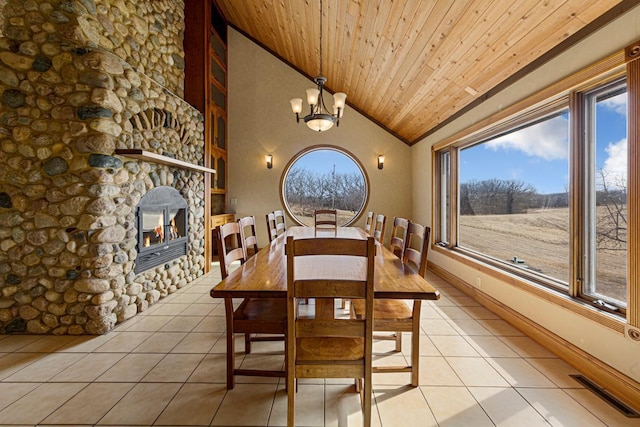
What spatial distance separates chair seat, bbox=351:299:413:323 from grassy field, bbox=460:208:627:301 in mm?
1348

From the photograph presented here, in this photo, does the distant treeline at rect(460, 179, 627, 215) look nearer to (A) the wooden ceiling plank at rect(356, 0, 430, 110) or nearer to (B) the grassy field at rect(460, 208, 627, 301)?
(B) the grassy field at rect(460, 208, 627, 301)

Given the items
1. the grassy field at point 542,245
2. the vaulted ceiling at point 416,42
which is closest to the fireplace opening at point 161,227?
the vaulted ceiling at point 416,42

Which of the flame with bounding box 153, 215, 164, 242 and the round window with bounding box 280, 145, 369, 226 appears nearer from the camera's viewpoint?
the flame with bounding box 153, 215, 164, 242

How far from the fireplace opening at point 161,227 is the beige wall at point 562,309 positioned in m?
3.67

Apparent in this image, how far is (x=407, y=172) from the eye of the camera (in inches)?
215

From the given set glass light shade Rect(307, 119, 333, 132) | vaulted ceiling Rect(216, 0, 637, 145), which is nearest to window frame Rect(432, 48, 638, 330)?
vaulted ceiling Rect(216, 0, 637, 145)

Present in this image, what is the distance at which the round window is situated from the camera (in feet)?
18.1

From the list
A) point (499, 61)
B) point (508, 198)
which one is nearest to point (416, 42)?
point (499, 61)

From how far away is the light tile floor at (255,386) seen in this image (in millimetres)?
1524

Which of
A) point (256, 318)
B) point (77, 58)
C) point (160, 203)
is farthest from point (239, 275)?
point (77, 58)

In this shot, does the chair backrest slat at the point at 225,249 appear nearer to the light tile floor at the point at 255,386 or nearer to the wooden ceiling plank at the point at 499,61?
the light tile floor at the point at 255,386

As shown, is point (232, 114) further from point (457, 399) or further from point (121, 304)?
point (457, 399)

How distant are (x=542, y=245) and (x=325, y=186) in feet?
12.3

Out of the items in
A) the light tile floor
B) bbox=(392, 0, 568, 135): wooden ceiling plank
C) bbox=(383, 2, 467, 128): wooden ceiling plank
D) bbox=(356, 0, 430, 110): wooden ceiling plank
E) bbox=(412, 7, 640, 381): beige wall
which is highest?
bbox=(356, 0, 430, 110): wooden ceiling plank
